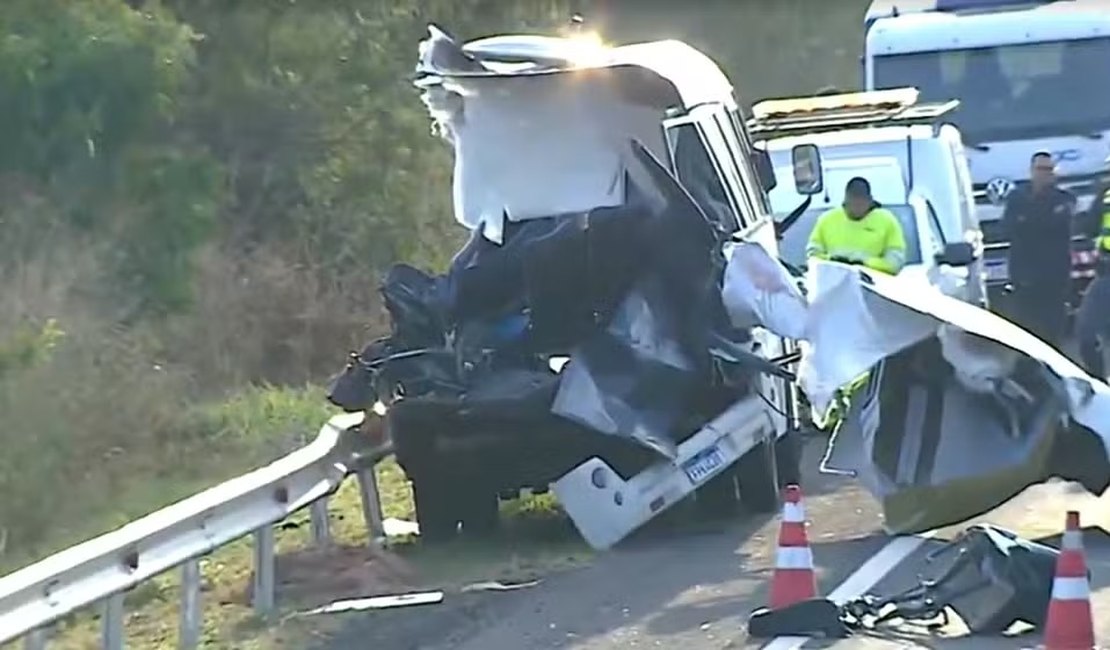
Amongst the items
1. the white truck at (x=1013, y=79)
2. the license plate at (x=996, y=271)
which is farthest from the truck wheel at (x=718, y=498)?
the white truck at (x=1013, y=79)

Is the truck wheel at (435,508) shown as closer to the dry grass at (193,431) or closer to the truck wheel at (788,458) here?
the dry grass at (193,431)

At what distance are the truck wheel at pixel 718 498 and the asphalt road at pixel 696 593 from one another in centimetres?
→ 13

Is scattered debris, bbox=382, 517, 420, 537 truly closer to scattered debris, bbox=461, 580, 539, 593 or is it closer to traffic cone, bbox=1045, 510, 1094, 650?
scattered debris, bbox=461, 580, 539, 593

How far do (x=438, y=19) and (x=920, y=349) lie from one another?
14444 mm

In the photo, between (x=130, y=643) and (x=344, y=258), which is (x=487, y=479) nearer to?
(x=130, y=643)

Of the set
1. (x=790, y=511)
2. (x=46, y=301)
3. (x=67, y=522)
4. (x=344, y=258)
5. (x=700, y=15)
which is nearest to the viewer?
(x=790, y=511)

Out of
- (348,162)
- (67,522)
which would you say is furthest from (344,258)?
(67,522)

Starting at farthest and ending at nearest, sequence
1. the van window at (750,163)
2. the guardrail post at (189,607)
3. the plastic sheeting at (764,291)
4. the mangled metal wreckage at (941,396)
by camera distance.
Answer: the van window at (750,163)
the plastic sheeting at (764,291)
the mangled metal wreckage at (941,396)
the guardrail post at (189,607)

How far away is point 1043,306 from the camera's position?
18.5 m

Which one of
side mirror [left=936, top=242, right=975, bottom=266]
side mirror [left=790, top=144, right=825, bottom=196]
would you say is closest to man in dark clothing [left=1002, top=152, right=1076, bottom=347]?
side mirror [left=936, top=242, right=975, bottom=266]

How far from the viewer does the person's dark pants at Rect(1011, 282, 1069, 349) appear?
60.5 ft

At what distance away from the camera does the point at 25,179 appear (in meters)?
16.9

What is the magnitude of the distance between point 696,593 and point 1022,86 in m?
11.9

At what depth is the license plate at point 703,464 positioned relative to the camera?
39.2 ft
